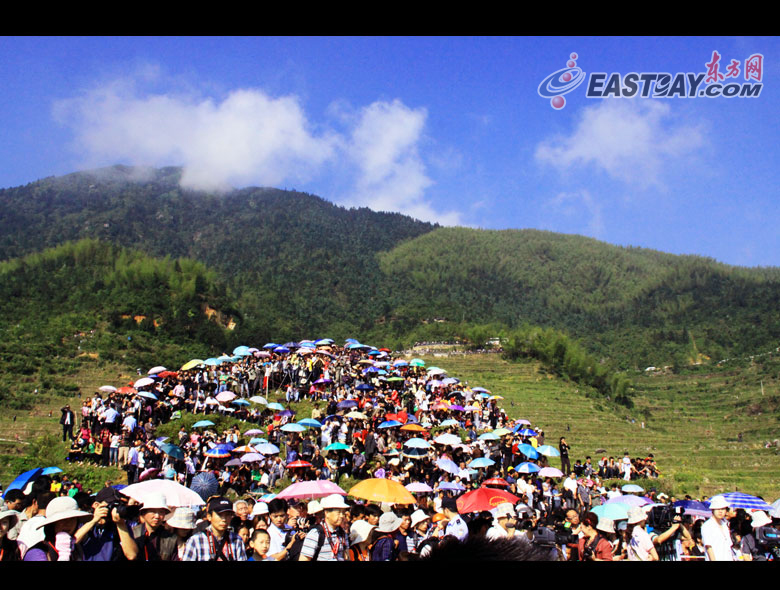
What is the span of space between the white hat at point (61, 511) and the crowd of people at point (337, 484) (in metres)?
0.02

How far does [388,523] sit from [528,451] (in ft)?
30.1

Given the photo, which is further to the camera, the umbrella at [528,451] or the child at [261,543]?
the umbrella at [528,451]

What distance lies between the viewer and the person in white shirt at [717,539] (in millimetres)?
5629

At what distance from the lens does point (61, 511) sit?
4684 millimetres

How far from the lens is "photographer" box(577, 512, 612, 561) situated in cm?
573

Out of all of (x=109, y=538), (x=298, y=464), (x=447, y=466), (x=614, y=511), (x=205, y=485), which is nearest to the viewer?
(x=109, y=538)

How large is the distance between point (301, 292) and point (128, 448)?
67.1 metres

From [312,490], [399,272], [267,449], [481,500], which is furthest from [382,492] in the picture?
[399,272]

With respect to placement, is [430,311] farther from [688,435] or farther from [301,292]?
[688,435]

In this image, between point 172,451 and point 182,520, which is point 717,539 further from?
point 172,451

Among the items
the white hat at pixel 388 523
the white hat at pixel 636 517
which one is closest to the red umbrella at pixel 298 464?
the white hat at pixel 388 523

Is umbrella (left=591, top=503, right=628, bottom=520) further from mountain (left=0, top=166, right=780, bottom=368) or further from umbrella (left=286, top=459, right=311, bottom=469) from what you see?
mountain (left=0, top=166, right=780, bottom=368)

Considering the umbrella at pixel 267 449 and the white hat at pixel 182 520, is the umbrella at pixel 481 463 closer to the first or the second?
the umbrella at pixel 267 449

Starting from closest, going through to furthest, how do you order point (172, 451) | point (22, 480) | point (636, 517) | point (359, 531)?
1. point (359, 531)
2. point (636, 517)
3. point (22, 480)
4. point (172, 451)
